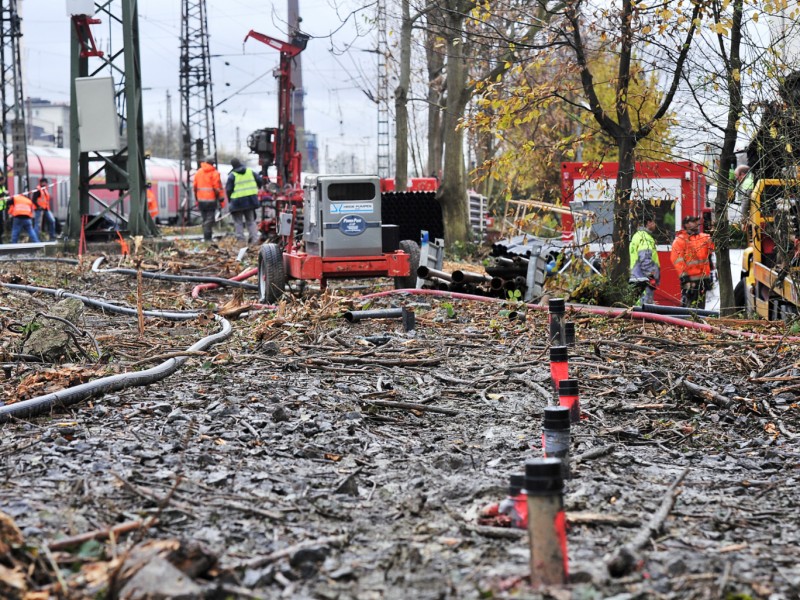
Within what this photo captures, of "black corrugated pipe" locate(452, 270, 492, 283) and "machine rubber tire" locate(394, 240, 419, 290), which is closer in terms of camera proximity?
"black corrugated pipe" locate(452, 270, 492, 283)

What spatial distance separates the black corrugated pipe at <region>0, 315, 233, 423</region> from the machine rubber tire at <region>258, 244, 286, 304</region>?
6331mm

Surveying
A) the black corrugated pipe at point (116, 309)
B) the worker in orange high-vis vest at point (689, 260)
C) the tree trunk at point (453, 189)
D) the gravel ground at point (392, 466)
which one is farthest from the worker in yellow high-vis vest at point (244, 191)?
the gravel ground at point (392, 466)

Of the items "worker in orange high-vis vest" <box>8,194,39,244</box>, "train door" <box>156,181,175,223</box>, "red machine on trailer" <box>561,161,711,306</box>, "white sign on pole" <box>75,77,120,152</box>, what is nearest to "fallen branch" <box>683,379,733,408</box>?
"red machine on trailer" <box>561,161,711,306</box>

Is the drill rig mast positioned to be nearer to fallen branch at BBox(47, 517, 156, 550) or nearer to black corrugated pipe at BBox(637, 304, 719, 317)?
black corrugated pipe at BBox(637, 304, 719, 317)

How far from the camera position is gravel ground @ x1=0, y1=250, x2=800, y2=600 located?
435cm

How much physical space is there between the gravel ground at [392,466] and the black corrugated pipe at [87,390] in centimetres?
10

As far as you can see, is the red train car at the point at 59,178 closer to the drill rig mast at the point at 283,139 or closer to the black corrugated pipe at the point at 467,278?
the drill rig mast at the point at 283,139

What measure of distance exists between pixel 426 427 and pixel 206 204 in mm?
24467

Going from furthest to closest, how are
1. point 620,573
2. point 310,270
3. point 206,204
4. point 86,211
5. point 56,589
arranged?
1. point 206,204
2. point 86,211
3. point 310,270
4. point 620,573
5. point 56,589

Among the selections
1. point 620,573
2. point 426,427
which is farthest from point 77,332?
point 620,573

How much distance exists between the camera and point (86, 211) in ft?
84.9

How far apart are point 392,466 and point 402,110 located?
2391 cm

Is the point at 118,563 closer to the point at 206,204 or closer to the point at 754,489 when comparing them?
the point at 754,489

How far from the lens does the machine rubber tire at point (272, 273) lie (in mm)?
16109
